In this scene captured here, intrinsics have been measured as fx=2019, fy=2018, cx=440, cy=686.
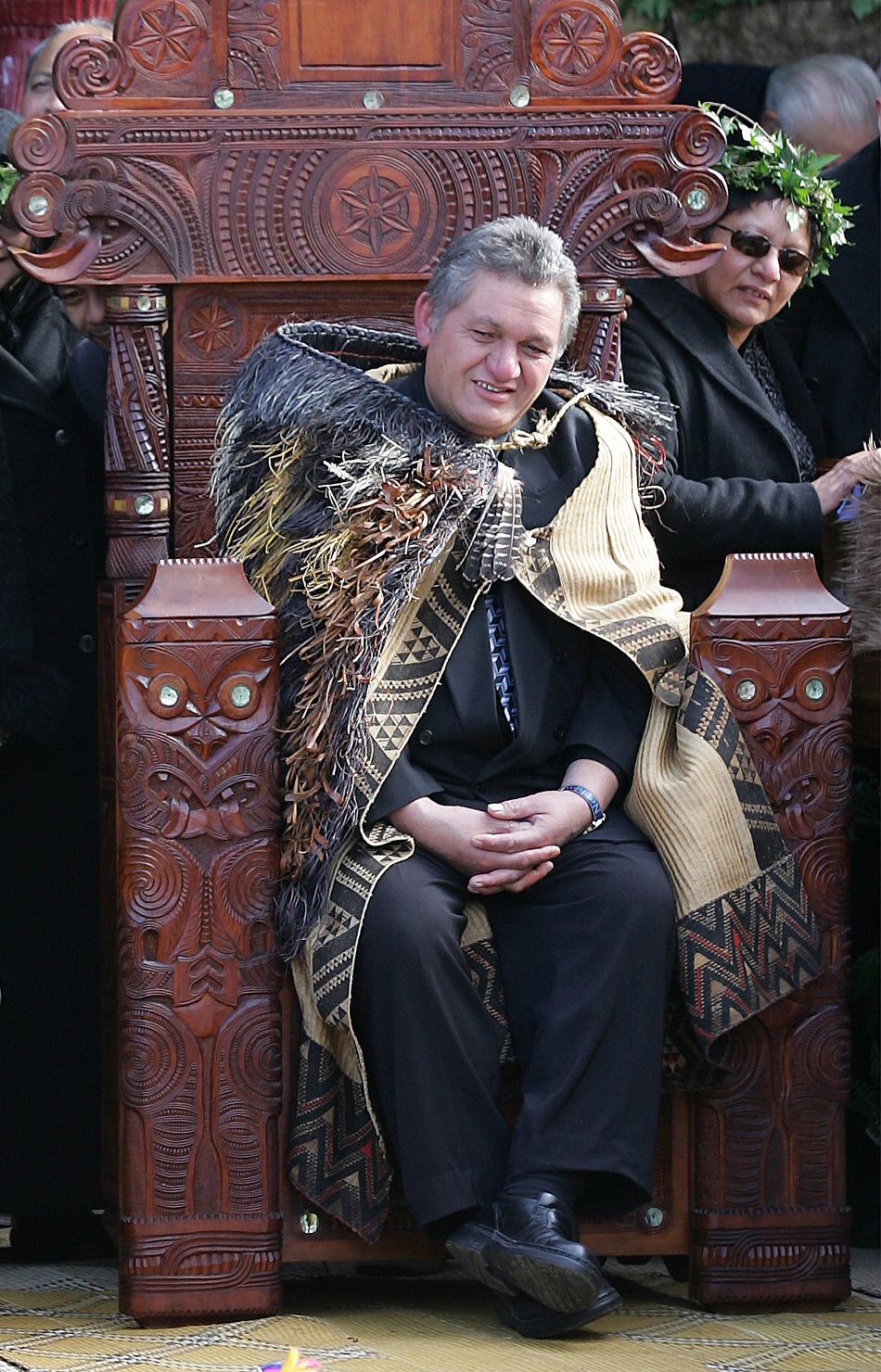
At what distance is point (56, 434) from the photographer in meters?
3.68

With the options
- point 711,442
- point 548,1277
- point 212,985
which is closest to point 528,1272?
point 548,1277

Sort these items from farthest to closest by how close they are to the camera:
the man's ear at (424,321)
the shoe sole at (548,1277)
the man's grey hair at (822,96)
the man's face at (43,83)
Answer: the man's grey hair at (822,96) < the man's face at (43,83) < the man's ear at (424,321) < the shoe sole at (548,1277)

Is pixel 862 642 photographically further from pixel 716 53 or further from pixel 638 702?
pixel 716 53

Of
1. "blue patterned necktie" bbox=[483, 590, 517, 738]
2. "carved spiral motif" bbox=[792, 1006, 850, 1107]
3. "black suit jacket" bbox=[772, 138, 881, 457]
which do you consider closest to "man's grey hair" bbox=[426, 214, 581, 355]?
"blue patterned necktie" bbox=[483, 590, 517, 738]

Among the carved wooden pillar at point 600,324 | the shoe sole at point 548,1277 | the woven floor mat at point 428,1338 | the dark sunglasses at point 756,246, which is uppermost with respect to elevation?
the dark sunglasses at point 756,246

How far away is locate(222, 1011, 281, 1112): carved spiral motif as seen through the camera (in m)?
3.02

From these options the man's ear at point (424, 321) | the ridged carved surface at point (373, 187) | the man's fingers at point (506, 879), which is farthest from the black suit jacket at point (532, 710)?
the ridged carved surface at point (373, 187)

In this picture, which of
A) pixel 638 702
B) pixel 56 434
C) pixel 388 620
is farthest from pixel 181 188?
pixel 638 702

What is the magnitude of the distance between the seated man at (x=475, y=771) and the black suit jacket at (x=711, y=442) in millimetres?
337

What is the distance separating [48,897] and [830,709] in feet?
4.90

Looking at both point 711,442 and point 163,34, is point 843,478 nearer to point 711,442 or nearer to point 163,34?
point 711,442

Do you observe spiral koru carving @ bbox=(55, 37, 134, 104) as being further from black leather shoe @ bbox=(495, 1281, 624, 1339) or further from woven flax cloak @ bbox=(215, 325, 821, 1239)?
black leather shoe @ bbox=(495, 1281, 624, 1339)

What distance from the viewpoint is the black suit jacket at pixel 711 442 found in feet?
11.7

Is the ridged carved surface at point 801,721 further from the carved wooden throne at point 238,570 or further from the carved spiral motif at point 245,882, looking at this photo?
the carved spiral motif at point 245,882
